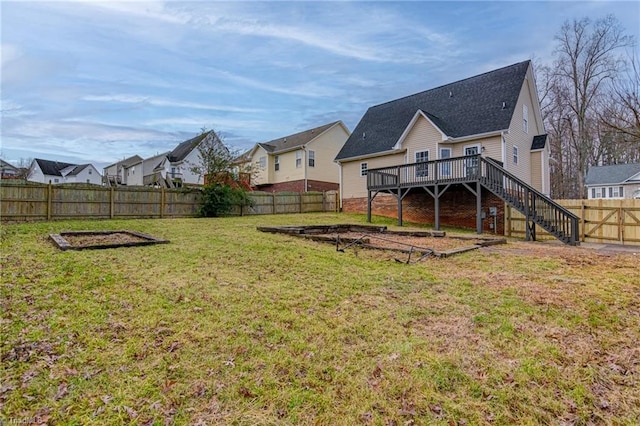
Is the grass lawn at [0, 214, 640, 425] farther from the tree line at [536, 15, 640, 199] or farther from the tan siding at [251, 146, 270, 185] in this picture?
the tan siding at [251, 146, 270, 185]

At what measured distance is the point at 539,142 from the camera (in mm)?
18906

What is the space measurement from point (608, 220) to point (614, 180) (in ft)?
105

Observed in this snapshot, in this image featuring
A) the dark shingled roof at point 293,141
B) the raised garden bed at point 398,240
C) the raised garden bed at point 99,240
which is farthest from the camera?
the dark shingled roof at point 293,141

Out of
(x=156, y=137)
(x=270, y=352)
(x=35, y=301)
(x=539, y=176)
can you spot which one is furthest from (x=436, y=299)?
(x=156, y=137)

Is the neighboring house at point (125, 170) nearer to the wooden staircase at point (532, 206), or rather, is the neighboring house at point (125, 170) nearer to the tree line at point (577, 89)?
the wooden staircase at point (532, 206)

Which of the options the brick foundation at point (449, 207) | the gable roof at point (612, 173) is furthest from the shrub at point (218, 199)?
the gable roof at point (612, 173)

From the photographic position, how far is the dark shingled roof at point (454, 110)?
54.7 feet

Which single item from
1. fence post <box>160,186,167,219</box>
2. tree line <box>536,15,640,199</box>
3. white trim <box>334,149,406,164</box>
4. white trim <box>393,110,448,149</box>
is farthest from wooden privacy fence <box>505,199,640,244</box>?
fence post <box>160,186,167,219</box>

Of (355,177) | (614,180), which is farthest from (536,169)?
(614,180)

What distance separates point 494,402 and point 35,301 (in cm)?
536

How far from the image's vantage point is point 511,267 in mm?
6859

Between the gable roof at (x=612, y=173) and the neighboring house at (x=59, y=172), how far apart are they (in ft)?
223

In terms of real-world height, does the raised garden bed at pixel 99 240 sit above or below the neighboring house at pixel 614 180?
below

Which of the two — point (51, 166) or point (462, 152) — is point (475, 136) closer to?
point (462, 152)
